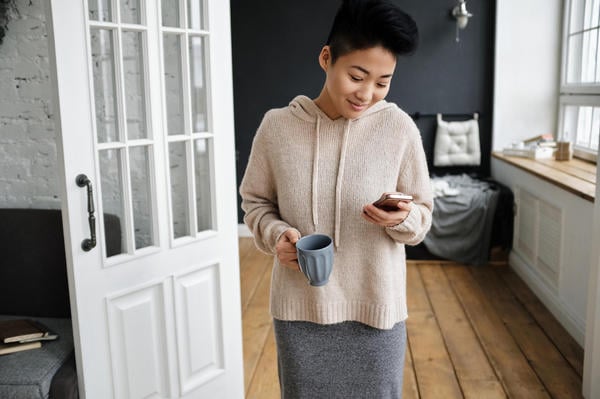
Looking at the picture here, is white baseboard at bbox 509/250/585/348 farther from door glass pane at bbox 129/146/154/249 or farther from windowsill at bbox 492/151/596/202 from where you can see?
door glass pane at bbox 129/146/154/249

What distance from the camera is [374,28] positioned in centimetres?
123

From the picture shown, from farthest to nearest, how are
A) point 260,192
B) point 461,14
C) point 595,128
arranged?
point 461,14 < point 595,128 < point 260,192

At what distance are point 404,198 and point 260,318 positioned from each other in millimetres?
2543

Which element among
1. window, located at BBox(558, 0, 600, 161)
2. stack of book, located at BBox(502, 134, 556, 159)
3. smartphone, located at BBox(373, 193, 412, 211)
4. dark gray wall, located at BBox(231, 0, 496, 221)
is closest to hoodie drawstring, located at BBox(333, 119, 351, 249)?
smartphone, located at BBox(373, 193, 412, 211)

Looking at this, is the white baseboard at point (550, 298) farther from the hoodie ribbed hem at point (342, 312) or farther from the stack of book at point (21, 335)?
the stack of book at point (21, 335)

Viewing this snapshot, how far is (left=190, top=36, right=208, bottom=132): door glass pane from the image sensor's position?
236 centimetres

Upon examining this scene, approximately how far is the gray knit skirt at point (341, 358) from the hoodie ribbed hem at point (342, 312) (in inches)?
0.9

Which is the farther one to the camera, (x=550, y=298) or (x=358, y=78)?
(x=550, y=298)

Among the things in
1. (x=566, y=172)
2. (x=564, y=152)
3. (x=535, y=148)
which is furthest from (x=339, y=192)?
(x=535, y=148)

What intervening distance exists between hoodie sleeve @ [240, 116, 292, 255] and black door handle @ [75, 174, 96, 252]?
680 mm

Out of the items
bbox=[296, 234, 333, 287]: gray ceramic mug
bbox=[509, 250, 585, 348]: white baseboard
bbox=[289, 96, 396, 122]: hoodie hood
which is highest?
bbox=[289, 96, 396, 122]: hoodie hood

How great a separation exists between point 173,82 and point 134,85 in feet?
0.52

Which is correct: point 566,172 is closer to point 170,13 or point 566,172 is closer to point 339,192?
point 170,13

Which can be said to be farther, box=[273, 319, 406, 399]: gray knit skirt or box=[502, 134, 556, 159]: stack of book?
box=[502, 134, 556, 159]: stack of book
